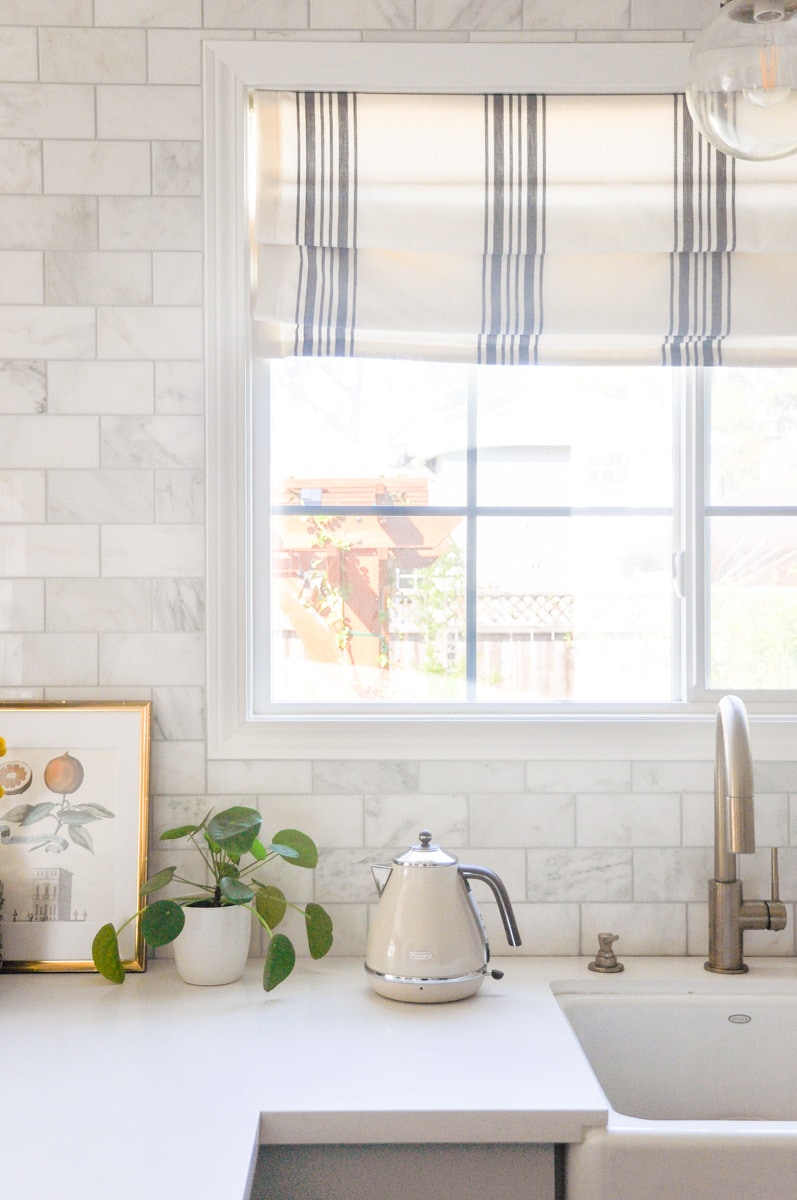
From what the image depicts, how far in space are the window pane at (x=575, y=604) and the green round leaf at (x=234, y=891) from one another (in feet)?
1.84

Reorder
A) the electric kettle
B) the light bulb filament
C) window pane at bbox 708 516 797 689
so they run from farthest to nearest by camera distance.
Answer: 1. window pane at bbox 708 516 797 689
2. the electric kettle
3. the light bulb filament

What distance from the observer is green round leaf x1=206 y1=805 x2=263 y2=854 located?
1621 mm

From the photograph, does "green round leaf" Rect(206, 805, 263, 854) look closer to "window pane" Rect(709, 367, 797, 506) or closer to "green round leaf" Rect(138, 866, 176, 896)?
"green round leaf" Rect(138, 866, 176, 896)

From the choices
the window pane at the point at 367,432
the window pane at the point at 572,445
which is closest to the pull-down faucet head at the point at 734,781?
the window pane at the point at 572,445

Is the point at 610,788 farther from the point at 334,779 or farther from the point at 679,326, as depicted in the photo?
the point at 679,326

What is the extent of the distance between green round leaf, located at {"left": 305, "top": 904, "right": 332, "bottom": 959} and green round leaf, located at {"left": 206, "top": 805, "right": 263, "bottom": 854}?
145mm

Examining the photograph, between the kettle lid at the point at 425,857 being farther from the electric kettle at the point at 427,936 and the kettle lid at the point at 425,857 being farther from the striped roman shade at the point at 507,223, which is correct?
the striped roman shade at the point at 507,223

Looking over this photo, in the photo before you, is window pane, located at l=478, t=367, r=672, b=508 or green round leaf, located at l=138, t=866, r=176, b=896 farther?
window pane, located at l=478, t=367, r=672, b=508

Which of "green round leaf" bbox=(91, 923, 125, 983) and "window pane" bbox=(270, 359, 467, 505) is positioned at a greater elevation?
"window pane" bbox=(270, 359, 467, 505)

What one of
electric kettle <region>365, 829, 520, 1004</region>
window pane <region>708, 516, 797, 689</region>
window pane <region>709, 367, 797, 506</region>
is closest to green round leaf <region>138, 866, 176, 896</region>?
electric kettle <region>365, 829, 520, 1004</region>

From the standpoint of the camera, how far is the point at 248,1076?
1.30 metres

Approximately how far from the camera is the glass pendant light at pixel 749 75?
0.90 meters

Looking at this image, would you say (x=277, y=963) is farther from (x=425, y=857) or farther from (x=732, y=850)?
(x=732, y=850)

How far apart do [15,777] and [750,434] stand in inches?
57.0
